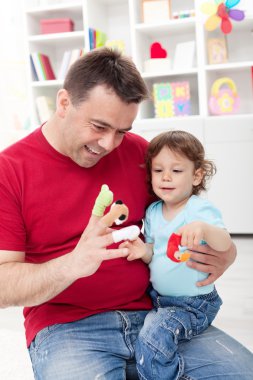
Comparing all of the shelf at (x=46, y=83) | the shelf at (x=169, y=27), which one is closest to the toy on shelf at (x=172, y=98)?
the shelf at (x=169, y=27)

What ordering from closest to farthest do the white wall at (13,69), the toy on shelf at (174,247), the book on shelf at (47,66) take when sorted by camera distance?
the toy on shelf at (174,247)
the book on shelf at (47,66)
the white wall at (13,69)

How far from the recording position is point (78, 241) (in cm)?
143

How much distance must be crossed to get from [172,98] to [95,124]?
2731 mm

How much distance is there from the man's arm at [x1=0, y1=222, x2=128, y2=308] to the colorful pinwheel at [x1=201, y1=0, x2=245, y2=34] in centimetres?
286

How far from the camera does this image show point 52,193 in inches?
56.7

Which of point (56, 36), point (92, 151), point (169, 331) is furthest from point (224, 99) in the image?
point (169, 331)

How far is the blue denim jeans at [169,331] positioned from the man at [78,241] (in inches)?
1.4

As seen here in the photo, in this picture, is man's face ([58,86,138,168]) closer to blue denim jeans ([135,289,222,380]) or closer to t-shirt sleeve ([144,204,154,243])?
t-shirt sleeve ([144,204,154,243])

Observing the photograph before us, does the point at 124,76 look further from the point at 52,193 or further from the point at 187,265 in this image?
the point at 187,265

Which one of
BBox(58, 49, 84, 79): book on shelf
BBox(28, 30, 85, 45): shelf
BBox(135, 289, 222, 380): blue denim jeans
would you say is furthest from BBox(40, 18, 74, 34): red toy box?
BBox(135, 289, 222, 380): blue denim jeans

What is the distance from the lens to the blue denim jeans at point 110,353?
1309 millimetres

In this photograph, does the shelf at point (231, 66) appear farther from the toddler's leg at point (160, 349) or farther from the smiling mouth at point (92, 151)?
the toddler's leg at point (160, 349)

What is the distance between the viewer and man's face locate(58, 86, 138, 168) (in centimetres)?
137

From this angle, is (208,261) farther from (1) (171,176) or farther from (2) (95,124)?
(2) (95,124)
